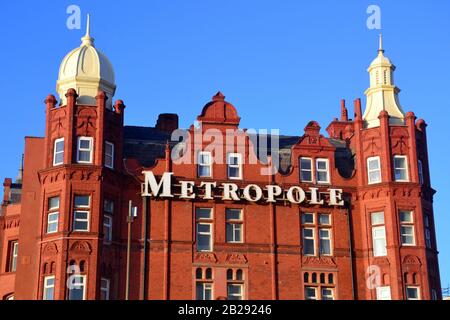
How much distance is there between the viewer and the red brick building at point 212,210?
47.9 m

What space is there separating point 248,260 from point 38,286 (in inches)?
489

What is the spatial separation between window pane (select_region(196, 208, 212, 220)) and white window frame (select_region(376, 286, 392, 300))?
1120 cm

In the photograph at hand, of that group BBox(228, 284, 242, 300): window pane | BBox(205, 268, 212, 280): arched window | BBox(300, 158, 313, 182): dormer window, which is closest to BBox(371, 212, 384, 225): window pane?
BBox(300, 158, 313, 182): dormer window

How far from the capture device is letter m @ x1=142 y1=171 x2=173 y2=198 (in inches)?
1955

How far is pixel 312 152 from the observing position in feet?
176

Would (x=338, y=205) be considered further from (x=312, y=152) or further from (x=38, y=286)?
(x=38, y=286)

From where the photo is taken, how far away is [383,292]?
50.3 meters

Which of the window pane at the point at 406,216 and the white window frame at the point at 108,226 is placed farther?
the window pane at the point at 406,216

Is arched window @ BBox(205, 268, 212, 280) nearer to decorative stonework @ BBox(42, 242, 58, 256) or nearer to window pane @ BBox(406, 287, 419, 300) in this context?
decorative stonework @ BBox(42, 242, 58, 256)

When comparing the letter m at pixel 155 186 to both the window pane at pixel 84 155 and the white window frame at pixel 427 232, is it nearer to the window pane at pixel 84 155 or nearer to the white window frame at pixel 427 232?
the window pane at pixel 84 155

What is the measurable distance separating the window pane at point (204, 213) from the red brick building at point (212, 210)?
9cm

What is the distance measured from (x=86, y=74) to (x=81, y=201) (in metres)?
8.62

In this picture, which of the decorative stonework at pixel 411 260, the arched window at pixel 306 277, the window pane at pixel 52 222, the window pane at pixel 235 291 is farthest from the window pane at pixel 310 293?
the window pane at pixel 52 222
